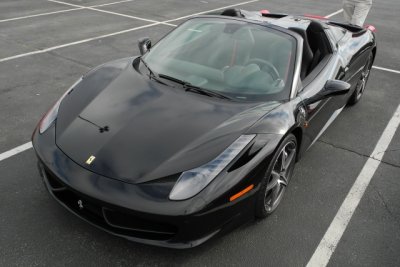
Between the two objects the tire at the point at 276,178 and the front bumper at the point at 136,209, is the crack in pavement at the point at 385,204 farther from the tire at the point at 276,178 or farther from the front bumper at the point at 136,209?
the front bumper at the point at 136,209

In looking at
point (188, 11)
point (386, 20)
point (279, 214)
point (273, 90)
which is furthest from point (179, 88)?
point (386, 20)

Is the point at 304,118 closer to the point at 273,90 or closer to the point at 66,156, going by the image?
the point at 273,90

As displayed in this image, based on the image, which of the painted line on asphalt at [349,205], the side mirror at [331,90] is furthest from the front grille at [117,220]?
the side mirror at [331,90]

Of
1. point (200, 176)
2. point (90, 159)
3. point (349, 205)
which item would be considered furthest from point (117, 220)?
point (349, 205)

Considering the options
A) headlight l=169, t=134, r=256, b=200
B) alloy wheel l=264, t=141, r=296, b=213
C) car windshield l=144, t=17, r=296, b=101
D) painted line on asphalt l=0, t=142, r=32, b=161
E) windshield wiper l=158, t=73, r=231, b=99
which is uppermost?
car windshield l=144, t=17, r=296, b=101

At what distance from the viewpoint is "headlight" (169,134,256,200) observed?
230cm

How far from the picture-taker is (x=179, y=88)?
123 inches

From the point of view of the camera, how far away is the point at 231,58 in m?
3.39

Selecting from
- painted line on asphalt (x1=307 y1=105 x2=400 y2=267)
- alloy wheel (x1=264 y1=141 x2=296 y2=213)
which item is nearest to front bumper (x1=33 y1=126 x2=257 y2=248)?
alloy wheel (x1=264 y1=141 x2=296 y2=213)

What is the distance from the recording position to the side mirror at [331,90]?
329 cm

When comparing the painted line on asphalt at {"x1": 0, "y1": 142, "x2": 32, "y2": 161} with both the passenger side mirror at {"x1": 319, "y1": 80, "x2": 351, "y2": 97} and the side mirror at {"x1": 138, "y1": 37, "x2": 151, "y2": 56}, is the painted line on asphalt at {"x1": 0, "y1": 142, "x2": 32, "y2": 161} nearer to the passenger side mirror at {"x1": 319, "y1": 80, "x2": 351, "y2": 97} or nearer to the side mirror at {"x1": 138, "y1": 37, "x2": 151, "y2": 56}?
the side mirror at {"x1": 138, "y1": 37, "x2": 151, "y2": 56}

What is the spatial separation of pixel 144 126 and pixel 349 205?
1.92 m

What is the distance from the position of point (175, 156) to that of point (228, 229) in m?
0.60

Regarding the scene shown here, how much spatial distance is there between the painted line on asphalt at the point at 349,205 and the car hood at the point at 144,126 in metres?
1.07
